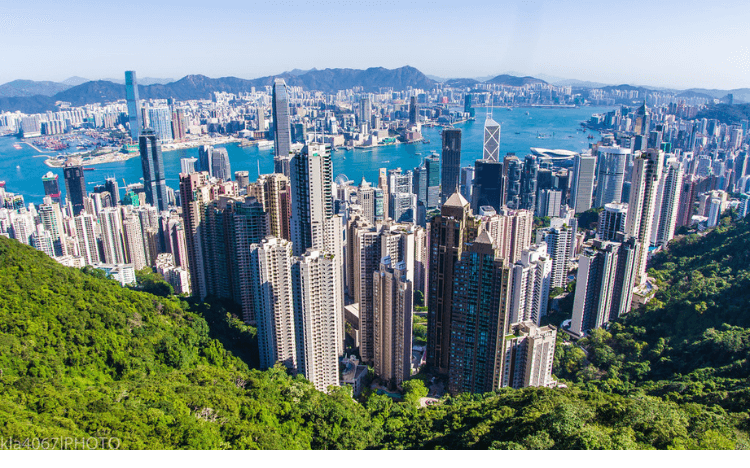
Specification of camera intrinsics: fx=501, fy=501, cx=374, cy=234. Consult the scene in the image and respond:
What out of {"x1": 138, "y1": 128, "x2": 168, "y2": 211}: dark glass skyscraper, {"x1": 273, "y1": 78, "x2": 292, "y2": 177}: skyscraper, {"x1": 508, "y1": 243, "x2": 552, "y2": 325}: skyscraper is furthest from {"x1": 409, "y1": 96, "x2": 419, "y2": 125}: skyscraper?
{"x1": 508, "y1": 243, "x2": 552, "y2": 325}: skyscraper

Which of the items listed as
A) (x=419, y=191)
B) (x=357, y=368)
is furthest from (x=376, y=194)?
(x=357, y=368)

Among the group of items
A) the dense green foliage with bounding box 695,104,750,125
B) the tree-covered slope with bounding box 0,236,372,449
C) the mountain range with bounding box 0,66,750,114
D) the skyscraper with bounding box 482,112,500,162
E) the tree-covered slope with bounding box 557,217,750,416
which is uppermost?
the mountain range with bounding box 0,66,750,114

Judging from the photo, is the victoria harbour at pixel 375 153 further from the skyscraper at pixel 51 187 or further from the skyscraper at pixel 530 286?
the skyscraper at pixel 530 286

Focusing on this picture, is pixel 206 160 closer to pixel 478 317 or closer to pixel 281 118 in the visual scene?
pixel 281 118

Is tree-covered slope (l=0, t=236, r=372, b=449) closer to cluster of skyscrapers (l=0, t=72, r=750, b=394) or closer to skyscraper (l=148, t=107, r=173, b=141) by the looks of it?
cluster of skyscrapers (l=0, t=72, r=750, b=394)

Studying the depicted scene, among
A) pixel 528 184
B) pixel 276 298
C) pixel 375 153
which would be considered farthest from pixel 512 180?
pixel 276 298

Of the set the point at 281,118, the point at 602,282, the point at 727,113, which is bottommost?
the point at 602,282
